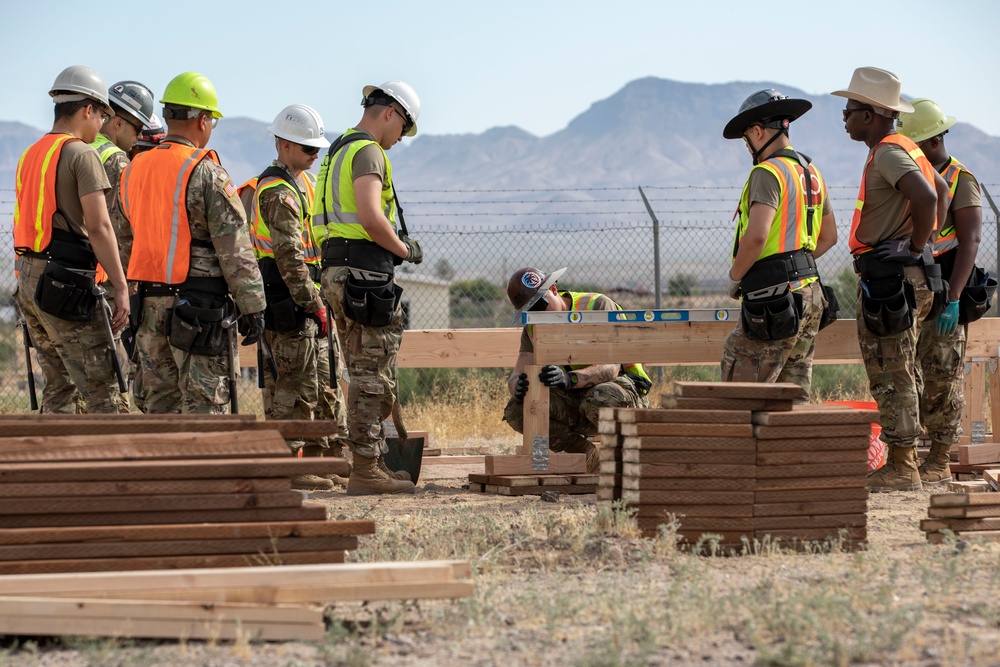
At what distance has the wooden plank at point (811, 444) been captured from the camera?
549 centimetres

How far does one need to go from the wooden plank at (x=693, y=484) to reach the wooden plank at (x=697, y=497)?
0.06ft

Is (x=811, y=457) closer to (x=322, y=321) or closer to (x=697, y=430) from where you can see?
(x=697, y=430)

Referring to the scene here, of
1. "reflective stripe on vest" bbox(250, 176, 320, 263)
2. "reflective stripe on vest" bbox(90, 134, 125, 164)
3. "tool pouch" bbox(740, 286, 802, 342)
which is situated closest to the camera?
"tool pouch" bbox(740, 286, 802, 342)

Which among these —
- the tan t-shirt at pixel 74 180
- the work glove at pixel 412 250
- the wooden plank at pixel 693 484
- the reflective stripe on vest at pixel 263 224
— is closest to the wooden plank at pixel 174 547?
the wooden plank at pixel 693 484

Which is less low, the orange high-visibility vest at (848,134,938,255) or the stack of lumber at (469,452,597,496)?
the orange high-visibility vest at (848,134,938,255)

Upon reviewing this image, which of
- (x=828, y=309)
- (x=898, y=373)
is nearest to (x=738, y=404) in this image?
(x=828, y=309)

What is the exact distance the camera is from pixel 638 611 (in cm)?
439

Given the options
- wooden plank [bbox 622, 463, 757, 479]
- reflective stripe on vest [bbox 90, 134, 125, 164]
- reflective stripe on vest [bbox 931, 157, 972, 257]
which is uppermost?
reflective stripe on vest [bbox 90, 134, 125, 164]

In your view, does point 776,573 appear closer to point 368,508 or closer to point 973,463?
point 368,508

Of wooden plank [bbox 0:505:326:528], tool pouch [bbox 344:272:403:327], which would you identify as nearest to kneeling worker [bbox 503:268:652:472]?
tool pouch [bbox 344:272:403:327]

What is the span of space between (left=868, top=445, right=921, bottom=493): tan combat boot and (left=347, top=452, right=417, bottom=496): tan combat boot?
319cm

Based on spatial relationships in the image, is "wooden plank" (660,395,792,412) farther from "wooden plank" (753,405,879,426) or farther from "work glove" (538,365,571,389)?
"work glove" (538,365,571,389)

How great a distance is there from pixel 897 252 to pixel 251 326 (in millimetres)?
4099

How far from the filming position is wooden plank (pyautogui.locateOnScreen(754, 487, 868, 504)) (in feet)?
18.0
